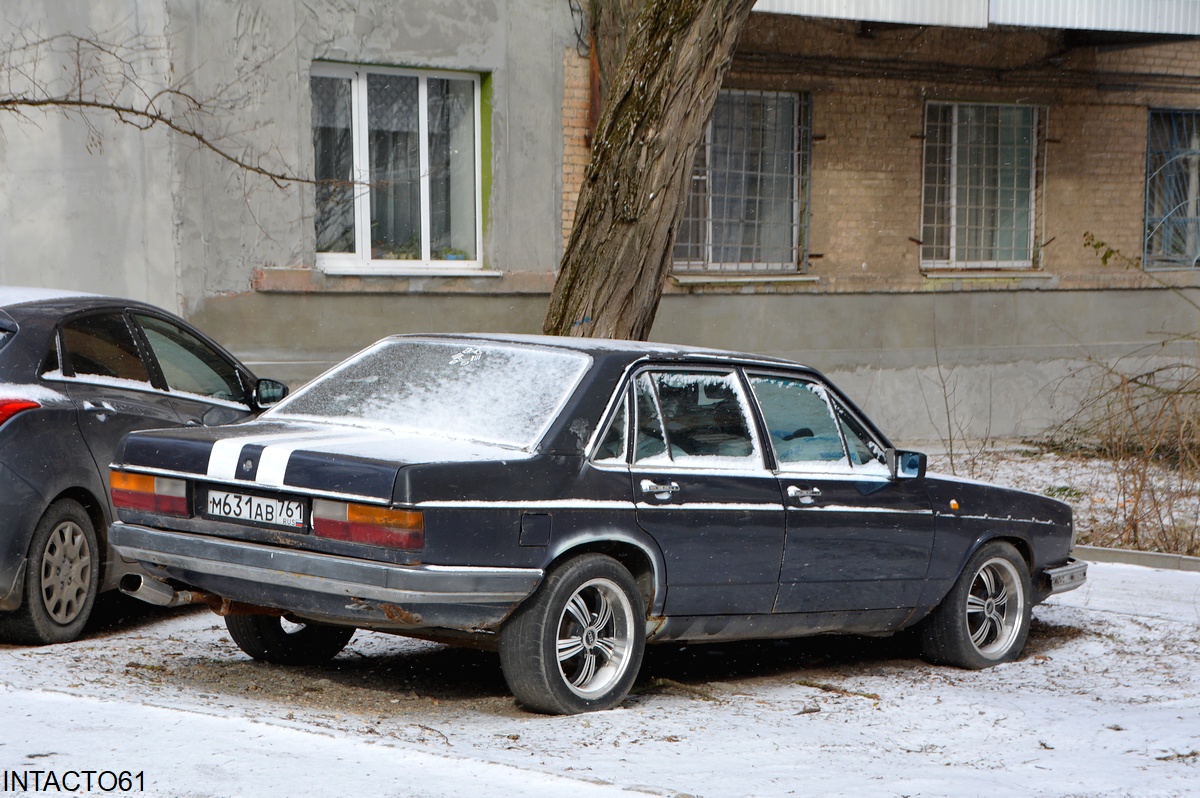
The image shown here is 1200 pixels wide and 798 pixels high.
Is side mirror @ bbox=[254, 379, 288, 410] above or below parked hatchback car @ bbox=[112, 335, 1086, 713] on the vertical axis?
above

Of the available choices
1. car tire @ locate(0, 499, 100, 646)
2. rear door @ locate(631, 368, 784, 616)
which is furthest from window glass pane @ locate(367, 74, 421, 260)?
rear door @ locate(631, 368, 784, 616)

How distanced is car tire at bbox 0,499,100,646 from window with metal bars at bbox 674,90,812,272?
30.3 ft

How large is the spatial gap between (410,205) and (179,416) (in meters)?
6.50

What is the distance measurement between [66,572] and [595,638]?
2572 mm

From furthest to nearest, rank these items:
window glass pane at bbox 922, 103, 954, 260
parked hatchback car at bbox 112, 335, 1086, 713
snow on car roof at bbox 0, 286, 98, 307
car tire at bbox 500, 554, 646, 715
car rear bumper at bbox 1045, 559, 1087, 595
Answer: window glass pane at bbox 922, 103, 954, 260, car rear bumper at bbox 1045, 559, 1087, 595, snow on car roof at bbox 0, 286, 98, 307, car tire at bbox 500, 554, 646, 715, parked hatchback car at bbox 112, 335, 1086, 713

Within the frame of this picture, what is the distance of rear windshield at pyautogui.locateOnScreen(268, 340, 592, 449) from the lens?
5.63 meters

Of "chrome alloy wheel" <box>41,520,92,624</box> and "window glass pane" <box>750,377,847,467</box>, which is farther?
"chrome alloy wheel" <box>41,520,92,624</box>

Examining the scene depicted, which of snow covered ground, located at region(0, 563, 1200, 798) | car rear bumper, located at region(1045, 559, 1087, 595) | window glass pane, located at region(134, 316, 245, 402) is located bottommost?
snow covered ground, located at region(0, 563, 1200, 798)

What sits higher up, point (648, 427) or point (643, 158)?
point (643, 158)

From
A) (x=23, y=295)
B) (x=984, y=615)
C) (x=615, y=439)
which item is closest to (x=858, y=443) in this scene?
(x=984, y=615)

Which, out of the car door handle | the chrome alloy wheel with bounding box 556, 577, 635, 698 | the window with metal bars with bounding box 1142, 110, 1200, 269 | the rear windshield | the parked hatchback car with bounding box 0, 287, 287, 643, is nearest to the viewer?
the chrome alloy wheel with bounding box 556, 577, 635, 698

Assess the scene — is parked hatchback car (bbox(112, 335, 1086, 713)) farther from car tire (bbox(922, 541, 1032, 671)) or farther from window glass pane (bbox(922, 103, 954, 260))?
window glass pane (bbox(922, 103, 954, 260))

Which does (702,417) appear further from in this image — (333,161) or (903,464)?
(333,161)

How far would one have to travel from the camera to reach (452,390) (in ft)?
19.3
